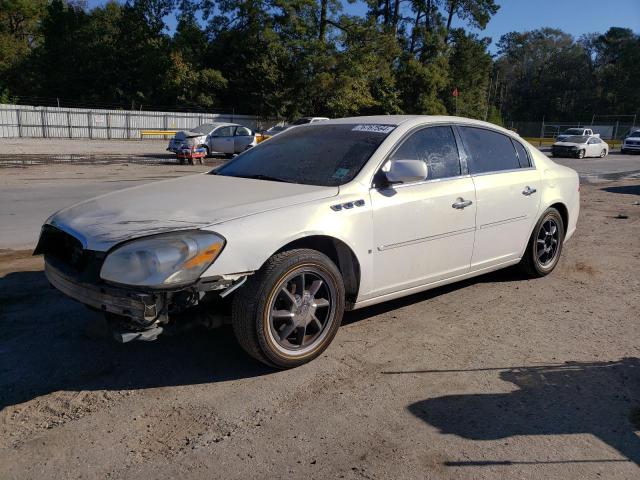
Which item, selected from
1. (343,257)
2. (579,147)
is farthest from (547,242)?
(579,147)

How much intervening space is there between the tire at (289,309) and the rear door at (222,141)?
22.3 meters

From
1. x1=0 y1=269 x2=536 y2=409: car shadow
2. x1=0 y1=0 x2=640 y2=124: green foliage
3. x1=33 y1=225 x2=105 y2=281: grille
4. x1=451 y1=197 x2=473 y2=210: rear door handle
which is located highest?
x1=0 y1=0 x2=640 y2=124: green foliage

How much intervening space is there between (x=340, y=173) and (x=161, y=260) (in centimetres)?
151

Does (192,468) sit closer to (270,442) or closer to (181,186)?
(270,442)

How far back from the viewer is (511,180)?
5.06m

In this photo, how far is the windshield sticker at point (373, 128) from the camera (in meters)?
4.31

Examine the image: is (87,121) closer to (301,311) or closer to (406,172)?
(406,172)

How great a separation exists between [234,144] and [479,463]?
23550mm

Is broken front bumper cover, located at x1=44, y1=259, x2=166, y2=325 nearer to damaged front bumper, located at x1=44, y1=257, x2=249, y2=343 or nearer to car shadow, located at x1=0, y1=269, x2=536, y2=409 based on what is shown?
damaged front bumper, located at x1=44, y1=257, x2=249, y2=343

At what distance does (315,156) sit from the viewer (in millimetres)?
4316

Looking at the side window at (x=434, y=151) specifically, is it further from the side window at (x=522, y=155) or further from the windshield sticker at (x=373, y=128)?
the side window at (x=522, y=155)

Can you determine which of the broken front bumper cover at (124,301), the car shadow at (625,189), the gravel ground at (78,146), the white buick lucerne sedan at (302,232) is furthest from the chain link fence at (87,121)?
the broken front bumper cover at (124,301)

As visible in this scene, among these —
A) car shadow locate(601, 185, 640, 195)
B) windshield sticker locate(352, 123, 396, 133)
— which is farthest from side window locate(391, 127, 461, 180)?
car shadow locate(601, 185, 640, 195)

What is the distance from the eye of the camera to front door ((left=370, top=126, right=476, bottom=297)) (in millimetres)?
3975
